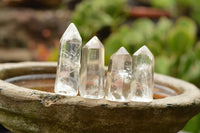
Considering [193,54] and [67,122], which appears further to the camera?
[193,54]

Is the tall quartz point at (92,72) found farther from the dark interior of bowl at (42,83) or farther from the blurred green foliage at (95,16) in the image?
the blurred green foliage at (95,16)

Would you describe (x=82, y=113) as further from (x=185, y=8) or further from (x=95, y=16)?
(x=185, y=8)

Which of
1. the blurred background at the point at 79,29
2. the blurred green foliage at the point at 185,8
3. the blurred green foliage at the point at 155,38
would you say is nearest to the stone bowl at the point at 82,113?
the blurred green foliage at the point at 155,38

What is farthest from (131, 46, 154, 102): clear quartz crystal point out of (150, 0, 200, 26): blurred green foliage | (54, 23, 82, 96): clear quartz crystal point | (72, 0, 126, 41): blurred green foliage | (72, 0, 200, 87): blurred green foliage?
(150, 0, 200, 26): blurred green foliage

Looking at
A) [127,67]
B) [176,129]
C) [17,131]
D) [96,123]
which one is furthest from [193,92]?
[17,131]

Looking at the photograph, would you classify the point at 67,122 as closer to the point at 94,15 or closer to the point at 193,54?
the point at 193,54

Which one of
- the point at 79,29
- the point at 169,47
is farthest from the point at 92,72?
the point at 79,29
